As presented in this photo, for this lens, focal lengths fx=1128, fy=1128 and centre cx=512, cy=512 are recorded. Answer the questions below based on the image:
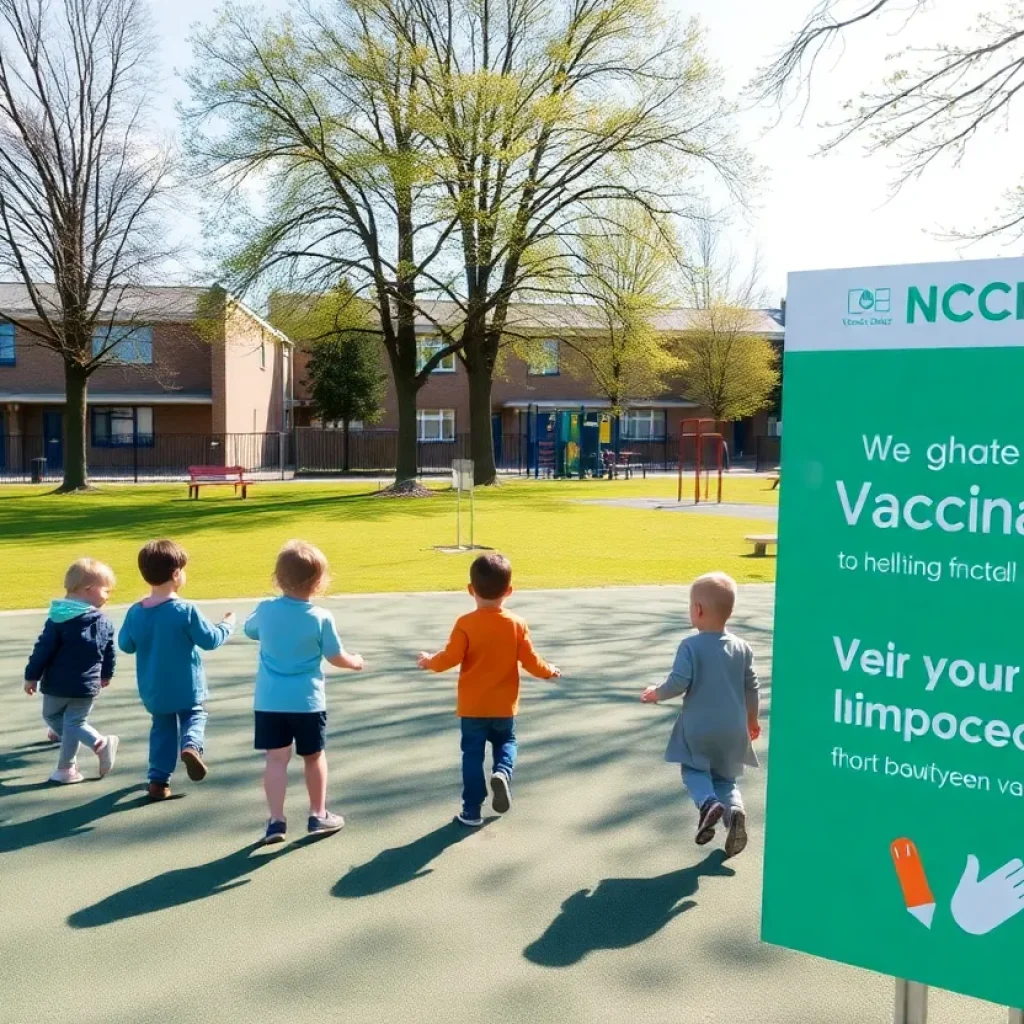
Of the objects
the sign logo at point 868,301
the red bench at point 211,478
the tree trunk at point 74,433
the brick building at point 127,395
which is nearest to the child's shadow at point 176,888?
the sign logo at point 868,301

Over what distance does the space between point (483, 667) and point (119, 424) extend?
45606mm

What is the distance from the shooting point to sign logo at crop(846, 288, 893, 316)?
2.55 metres

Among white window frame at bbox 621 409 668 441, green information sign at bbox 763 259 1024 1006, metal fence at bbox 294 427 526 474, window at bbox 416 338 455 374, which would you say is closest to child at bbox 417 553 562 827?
green information sign at bbox 763 259 1024 1006

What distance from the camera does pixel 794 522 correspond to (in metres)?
2.69

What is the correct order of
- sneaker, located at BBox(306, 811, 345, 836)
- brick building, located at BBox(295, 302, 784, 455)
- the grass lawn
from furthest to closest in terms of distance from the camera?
brick building, located at BBox(295, 302, 784, 455) → the grass lawn → sneaker, located at BBox(306, 811, 345, 836)

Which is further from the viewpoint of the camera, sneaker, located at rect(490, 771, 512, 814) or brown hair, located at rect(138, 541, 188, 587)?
brown hair, located at rect(138, 541, 188, 587)

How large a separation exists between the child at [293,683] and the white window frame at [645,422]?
176 ft

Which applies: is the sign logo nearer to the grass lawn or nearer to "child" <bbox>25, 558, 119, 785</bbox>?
"child" <bbox>25, 558, 119, 785</bbox>

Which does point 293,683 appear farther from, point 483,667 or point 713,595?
point 713,595

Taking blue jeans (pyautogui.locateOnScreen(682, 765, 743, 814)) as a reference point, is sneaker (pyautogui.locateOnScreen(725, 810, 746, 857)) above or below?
below

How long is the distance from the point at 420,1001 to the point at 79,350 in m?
34.1

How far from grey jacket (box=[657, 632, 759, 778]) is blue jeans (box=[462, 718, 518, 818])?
31.8 inches

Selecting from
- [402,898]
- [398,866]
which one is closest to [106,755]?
[398,866]

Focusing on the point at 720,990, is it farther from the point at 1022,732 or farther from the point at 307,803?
the point at 307,803
